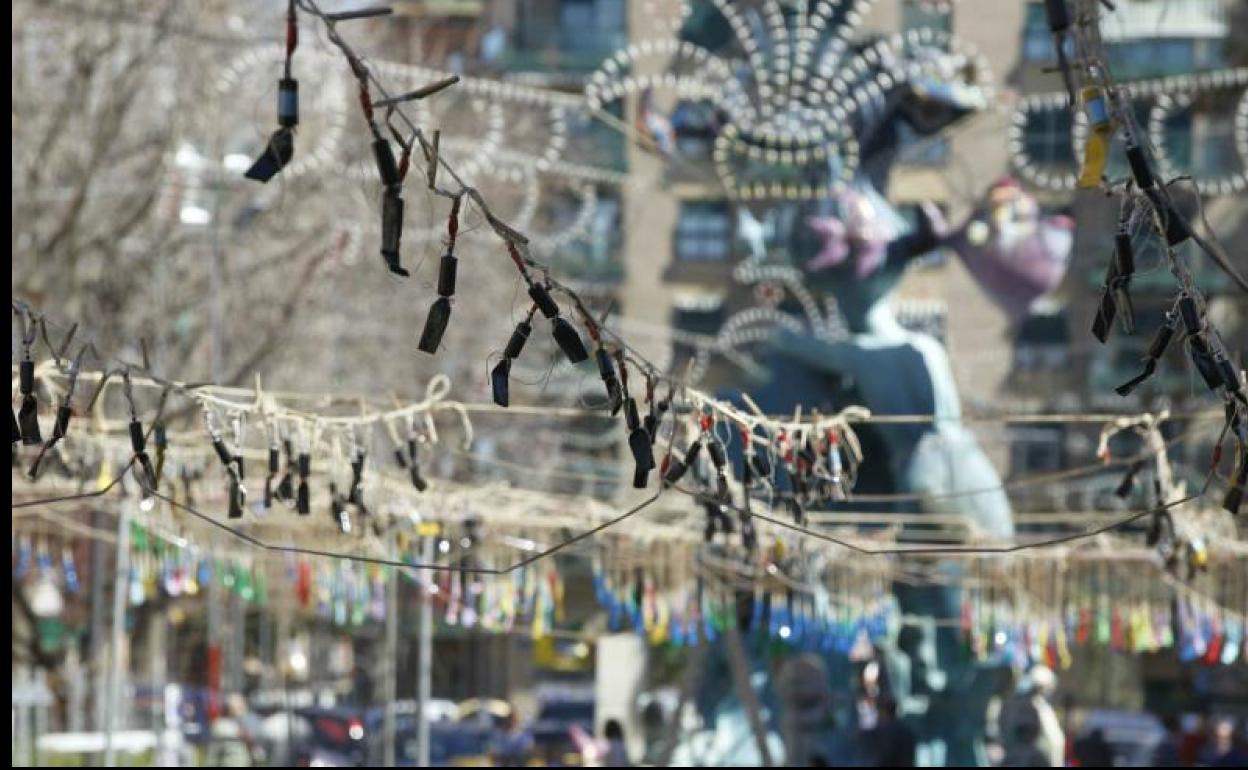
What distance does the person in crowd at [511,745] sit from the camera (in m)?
22.8

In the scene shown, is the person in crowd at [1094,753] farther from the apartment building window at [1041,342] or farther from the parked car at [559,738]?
the apartment building window at [1041,342]

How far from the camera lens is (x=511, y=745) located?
2403 centimetres

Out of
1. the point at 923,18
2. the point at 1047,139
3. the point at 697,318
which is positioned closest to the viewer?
the point at 1047,139

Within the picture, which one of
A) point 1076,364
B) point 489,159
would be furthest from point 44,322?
point 1076,364

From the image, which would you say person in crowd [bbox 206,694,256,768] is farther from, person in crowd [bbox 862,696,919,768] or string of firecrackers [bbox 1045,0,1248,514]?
string of firecrackers [bbox 1045,0,1248,514]

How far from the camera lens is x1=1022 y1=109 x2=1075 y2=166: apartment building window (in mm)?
34500

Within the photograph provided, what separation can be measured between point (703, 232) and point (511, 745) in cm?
2719

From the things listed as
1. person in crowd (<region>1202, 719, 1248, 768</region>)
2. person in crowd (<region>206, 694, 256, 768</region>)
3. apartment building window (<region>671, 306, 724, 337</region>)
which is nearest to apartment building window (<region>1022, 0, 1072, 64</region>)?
apartment building window (<region>671, 306, 724, 337</region>)

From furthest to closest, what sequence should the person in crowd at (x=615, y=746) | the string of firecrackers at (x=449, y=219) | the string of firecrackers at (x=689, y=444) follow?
the person in crowd at (x=615, y=746) → the string of firecrackers at (x=689, y=444) → the string of firecrackers at (x=449, y=219)

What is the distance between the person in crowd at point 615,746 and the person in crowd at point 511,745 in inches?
25.1

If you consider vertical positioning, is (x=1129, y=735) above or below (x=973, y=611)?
below

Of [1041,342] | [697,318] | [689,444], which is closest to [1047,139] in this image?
[1041,342]

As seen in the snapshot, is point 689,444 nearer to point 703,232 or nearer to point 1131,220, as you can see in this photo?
point 1131,220

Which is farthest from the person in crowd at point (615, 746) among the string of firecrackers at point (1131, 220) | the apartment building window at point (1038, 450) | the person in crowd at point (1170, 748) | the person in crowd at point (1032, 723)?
the apartment building window at point (1038, 450)
